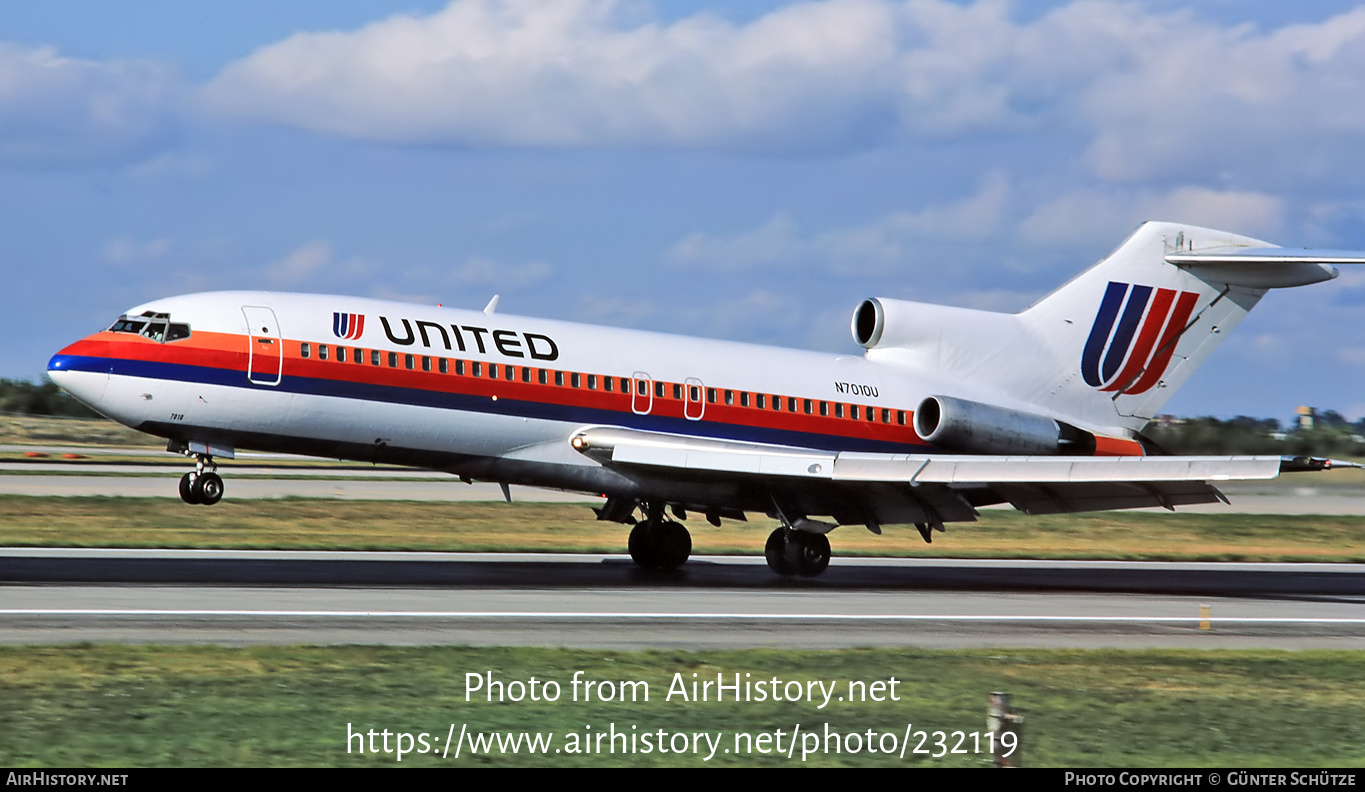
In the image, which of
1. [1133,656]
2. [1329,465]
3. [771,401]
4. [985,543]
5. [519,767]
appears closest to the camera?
[519,767]

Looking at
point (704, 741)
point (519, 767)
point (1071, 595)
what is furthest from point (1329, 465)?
point (519, 767)

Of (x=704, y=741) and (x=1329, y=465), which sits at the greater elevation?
(x=1329, y=465)

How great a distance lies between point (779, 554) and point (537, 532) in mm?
10474

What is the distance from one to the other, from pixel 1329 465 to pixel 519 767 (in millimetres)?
16599

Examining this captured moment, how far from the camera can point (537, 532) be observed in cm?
3725

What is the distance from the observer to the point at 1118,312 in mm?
32438

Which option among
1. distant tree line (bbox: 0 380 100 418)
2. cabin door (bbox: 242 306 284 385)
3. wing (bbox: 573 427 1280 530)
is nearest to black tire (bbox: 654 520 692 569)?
wing (bbox: 573 427 1280 530)

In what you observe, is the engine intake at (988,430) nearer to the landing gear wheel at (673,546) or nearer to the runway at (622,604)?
the runway at (622,604)

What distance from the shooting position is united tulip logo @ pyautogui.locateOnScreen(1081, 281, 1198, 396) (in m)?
32.3

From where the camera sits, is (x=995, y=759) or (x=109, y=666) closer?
(x=995, y=759)

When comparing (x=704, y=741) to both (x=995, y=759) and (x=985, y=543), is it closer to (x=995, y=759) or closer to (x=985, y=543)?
(x=995, y=759)

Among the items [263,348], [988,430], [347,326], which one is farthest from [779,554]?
[263,348]

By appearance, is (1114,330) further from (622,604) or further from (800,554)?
(622,604)

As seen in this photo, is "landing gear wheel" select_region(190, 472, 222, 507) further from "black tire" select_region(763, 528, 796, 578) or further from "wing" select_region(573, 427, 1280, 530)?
"black tire" select_region(763, 528, 796, 578)
